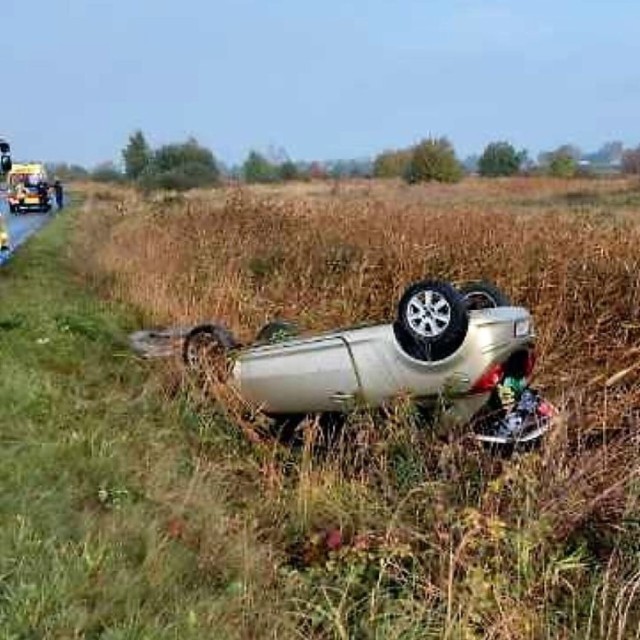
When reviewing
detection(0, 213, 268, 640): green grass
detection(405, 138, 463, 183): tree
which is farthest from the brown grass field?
detection(405, 138, 463, 183): tree

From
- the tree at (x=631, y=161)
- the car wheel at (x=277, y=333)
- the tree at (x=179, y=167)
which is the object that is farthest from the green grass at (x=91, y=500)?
the tree at (x=631, y=161)

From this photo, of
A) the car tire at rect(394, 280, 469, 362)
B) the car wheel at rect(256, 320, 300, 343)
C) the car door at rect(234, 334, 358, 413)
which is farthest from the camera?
the car wheel at rect(256, 320, 300, 343)

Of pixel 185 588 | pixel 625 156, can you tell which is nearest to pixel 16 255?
pixel 185 588

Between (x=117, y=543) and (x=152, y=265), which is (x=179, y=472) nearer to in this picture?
(x=117, y=543)

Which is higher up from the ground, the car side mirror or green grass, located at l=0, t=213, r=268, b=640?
the car side mirror

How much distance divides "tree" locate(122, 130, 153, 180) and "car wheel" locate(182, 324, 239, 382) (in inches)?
3201

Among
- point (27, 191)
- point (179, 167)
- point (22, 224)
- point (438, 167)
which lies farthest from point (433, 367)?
point (179, 167)

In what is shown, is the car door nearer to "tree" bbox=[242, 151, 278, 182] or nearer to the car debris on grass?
the car debris on grass

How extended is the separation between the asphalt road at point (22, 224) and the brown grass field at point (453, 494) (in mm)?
14834

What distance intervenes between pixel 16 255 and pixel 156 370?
12.5m

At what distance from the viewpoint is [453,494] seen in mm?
5336

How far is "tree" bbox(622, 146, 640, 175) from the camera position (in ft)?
274

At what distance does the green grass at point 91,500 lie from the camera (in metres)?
3.68

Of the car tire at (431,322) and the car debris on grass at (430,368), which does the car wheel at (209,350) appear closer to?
the car debris on grass at (430,368)
